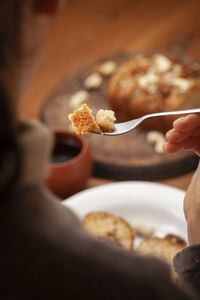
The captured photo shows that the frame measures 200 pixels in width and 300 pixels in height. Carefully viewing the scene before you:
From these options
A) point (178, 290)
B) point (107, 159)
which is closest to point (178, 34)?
point (107, 159)

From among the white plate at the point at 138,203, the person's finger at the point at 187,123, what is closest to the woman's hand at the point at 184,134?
the person's finger at the point at 187,123

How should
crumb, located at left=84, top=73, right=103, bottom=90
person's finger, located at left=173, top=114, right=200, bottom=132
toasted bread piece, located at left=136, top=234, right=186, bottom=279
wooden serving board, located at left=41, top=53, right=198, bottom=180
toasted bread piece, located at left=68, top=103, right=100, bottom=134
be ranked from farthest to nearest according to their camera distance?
crumb, located at left=84, top=73, right=103, bottom=90 → wooden serving board, located at left=41, top=53, right=198, bottom=180 → toasted bread piece, located at left=136, top=234, right=186, bottom=279 → person's finger, located at left=173, top=114, right=200, bottom=132 → toasted bread piece, located at left=68, top=103, right=100, bottom=134

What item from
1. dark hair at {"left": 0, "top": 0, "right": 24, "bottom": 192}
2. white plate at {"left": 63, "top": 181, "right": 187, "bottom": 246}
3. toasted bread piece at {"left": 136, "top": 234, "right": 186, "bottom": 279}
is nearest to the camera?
dark hair at {"left": 0, "top": 0, "right": 24, "bottom": 192}

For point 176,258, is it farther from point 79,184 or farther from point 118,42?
point 118,42

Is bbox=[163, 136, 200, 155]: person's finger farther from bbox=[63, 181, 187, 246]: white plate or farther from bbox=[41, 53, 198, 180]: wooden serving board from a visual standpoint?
bbox=[41, 53, 198, 180]: wooden serving board

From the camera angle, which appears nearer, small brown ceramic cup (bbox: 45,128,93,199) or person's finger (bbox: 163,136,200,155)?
person's finger (bbox: 163,136,200,155)

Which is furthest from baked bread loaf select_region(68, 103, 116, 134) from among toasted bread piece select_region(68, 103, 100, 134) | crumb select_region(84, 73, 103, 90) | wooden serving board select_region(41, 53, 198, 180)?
crumb select_region(84, 73, 103, 90)

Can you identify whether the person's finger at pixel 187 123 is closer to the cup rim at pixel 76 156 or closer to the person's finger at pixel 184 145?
the person's finger at pixel 184 145
